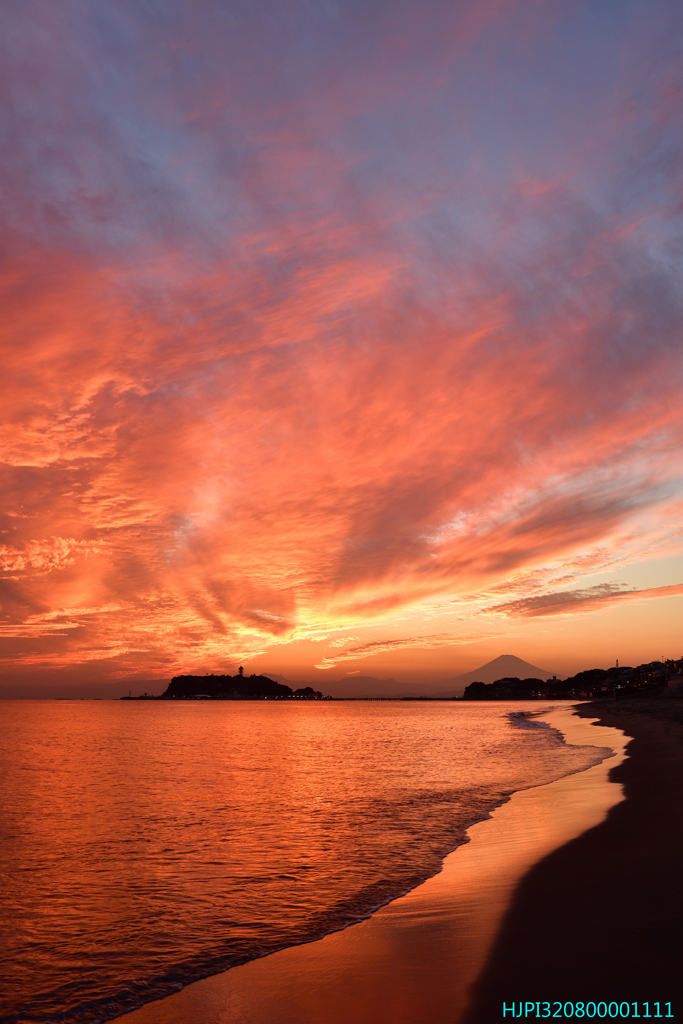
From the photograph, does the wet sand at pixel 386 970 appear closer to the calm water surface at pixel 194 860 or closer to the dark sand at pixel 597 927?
the dark sand at pixel 597 927

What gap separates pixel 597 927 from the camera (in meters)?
9.09

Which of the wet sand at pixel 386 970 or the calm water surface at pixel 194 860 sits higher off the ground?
the wet sand at pixel 386 970

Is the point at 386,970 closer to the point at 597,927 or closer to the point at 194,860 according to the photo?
the point at 597,927

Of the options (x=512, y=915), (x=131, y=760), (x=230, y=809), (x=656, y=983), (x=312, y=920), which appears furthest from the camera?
(x=131, y=760)

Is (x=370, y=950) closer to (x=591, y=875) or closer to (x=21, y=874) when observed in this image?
(x=591, y=875)

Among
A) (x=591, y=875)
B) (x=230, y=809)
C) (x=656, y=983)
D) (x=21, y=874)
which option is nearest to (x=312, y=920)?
(x=591, y=875)

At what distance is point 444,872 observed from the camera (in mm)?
14211

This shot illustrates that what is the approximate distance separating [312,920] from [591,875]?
5567mm

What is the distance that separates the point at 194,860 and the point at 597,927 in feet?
37.8

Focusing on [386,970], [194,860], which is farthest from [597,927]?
[194,860]

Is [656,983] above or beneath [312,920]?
above

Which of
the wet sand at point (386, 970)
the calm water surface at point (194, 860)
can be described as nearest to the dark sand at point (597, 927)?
the wet sand at point (386, 970)

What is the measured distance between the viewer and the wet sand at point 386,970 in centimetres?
756

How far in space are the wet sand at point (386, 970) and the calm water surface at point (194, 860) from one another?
0.72 meters
